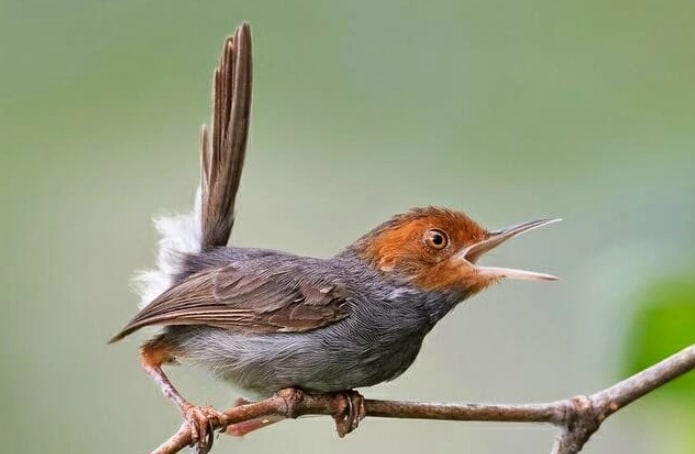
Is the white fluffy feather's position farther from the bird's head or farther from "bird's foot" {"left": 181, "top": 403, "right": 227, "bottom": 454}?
"bird's foot" {"left": 181, "top": 403, "right": 227, "bottom": 454}

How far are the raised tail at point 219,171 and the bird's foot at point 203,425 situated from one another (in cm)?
59

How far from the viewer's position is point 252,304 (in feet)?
7.77

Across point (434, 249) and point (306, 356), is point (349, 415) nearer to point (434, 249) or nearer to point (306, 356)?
point (306, 356)

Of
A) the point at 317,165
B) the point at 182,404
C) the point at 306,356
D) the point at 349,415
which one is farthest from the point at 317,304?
the point at 317,165

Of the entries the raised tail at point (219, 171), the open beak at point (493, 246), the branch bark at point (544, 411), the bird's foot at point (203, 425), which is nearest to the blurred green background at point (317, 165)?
the open beak at point (493, 246)

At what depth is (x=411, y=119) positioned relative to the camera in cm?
399

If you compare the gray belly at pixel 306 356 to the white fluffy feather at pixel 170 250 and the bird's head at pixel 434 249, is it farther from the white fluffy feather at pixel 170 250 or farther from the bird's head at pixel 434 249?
the white fluffy feather at pixel 170 250

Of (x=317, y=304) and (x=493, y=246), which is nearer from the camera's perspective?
(x=317, y=304)

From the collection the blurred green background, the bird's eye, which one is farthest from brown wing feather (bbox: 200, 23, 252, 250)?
the blurred green background

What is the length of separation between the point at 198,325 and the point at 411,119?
181cm

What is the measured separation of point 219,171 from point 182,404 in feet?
2.32

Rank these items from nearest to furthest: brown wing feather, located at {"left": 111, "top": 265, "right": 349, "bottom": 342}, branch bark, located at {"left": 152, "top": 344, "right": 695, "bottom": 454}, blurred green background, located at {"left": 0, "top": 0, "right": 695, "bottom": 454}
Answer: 1. branch bark, located at {"left": 152, "top": 344, "right": 695, "bottom": 454}
2. brown wing feather, located at {"left": 111, "top": 265, "right": 349, "bottom": 342}
3. blurred green background, located at {"left": 0, "top": 0, "right": 695, "bottom": 454}

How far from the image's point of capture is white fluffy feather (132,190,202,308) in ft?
8.69

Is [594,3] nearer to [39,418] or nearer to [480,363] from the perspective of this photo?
[480,363]
